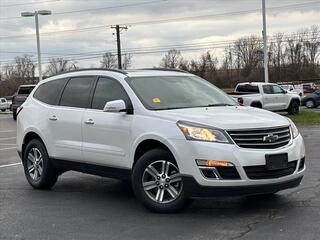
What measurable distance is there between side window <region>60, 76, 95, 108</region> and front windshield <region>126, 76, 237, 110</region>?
832 mm

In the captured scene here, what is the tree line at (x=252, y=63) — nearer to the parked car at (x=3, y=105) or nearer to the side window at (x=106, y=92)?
the parked car at (x=3, y=105)

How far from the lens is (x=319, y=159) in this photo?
1088cm

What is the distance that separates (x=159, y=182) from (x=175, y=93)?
54.1 inches

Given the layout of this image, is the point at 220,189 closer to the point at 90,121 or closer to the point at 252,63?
the point at 90,121

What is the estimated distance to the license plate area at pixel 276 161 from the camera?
6.07m

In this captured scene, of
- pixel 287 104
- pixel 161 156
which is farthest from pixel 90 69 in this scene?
pixel 287 104

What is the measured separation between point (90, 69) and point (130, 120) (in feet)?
5.34

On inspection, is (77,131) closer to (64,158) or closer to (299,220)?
(64,158)

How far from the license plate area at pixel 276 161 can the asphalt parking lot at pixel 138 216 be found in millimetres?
569

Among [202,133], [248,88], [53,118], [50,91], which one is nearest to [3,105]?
[248,88]

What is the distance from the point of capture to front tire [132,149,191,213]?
6352 millimetres

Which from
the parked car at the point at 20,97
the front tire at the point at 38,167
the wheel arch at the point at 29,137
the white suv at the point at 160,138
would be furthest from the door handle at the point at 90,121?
the parked car at the point at 20,97

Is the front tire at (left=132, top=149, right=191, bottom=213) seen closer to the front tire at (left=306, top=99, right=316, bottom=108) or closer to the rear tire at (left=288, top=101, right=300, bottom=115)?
the rear tire at (left=288, top=101, right=300, bottom=115)

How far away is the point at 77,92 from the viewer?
8031 millimetres
